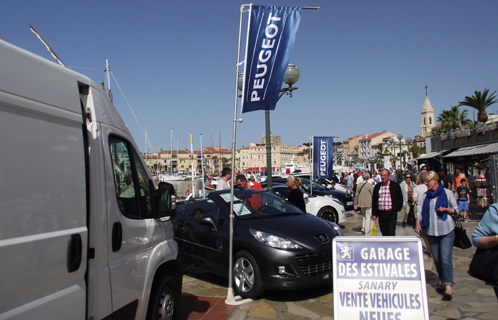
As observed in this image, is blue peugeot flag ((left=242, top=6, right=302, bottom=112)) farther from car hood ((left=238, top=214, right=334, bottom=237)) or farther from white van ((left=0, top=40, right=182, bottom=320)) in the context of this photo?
white van ((left=0, top=40, right=182, bottom=320))

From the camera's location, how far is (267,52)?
19.1 ft

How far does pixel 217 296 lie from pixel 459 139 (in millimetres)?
22023

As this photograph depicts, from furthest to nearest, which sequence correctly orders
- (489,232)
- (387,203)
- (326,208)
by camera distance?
1. (326,208)
2. (387,203)
3. (489,232)

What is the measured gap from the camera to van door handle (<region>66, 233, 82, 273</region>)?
2592mm

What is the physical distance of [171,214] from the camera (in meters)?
4.08

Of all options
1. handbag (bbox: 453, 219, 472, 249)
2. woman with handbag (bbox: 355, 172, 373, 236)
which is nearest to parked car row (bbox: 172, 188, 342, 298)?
handbag (bbox: 453, 219, 472, 249)

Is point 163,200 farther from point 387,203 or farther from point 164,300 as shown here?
point 387,203

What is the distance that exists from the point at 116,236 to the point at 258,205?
3.69m

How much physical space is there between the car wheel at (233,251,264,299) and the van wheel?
1.33 metres

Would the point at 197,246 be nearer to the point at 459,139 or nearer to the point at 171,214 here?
the point at 171,214

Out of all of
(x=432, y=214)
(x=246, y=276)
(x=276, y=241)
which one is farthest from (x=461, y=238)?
(x=246, y=276)

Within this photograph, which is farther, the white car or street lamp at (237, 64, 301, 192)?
the white car

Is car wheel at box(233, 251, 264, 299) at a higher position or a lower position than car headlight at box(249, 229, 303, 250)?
lower

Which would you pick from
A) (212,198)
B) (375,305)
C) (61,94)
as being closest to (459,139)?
(212,198)
